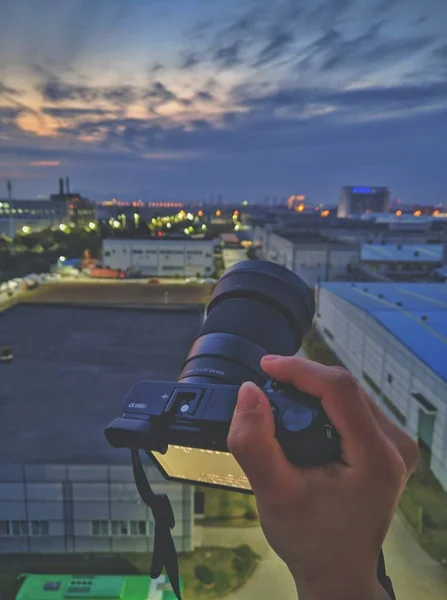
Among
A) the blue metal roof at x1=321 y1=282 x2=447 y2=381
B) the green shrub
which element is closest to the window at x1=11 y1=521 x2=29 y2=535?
the green shrub

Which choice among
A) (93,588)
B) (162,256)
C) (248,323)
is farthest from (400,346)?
(162,256)

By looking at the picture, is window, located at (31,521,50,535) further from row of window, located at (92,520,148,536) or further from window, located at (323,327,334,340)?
window, located at (323,327,334,340)

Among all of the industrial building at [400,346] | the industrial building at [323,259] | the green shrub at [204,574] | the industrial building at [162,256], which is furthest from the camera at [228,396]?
the industrial building at [162,256]

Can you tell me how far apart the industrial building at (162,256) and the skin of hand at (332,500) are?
85.7ft

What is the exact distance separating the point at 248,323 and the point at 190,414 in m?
0.44

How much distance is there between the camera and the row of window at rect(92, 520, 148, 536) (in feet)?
18.7

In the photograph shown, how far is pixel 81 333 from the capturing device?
37.1 ft

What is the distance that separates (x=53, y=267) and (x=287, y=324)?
27.3m

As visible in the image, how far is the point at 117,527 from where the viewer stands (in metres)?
5.73

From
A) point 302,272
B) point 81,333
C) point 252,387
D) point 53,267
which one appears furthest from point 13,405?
point 53,267

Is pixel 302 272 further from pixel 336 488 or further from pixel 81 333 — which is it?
pixel 336 488

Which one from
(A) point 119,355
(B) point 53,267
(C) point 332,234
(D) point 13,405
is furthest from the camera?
(C) point 332,234

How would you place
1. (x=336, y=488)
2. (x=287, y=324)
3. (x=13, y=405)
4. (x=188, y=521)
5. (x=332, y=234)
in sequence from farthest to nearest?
(x=332, y=234) < (x=13, y=405) < (x=188, y=521) < (x=287, y=324) < (x=336, y=488)

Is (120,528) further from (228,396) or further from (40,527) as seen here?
(228,396)
